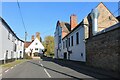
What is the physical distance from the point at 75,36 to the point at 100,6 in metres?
7.35

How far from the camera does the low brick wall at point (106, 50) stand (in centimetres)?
1980

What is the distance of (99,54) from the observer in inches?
977

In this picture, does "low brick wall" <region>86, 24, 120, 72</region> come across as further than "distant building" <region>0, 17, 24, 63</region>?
No

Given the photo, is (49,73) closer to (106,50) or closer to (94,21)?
(106,50)

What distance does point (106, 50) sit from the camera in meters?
22.5

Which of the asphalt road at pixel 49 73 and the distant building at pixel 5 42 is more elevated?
the distant building at pixel 5 42

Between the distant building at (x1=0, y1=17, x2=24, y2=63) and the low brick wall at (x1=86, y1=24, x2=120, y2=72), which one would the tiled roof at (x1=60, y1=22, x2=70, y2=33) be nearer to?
the distant building at (x1=0, y1=17, x2=24, y2=63)

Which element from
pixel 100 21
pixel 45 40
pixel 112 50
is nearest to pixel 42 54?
pixel 45 40

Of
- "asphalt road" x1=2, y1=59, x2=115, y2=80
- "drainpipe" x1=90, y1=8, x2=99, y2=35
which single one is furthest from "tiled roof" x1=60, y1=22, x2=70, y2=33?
"asphalt road" x1=2, y1=59, x2=115, y2=80

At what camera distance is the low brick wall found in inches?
779

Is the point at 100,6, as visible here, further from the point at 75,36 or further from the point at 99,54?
the point at 99,54

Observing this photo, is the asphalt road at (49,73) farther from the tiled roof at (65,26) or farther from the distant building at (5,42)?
the tiled roof at (65,26)

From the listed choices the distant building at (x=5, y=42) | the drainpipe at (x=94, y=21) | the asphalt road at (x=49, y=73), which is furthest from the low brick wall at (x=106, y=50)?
the distant building at (x=5, y=42)

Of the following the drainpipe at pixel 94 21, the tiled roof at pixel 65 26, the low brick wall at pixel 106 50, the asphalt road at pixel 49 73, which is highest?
the tiled roof at pixel 65 26
